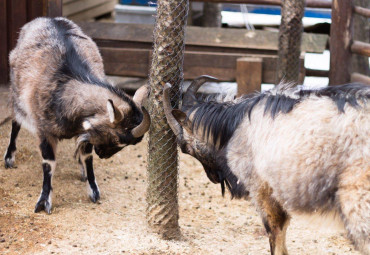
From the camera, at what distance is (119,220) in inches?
224

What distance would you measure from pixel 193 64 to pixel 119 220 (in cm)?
368

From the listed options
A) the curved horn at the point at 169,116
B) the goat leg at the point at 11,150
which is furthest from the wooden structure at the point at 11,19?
the curved horn at the point at 169,116

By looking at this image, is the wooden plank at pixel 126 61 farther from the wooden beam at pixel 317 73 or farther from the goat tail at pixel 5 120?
the wooden beam at pixel 317 73

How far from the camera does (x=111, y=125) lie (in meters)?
5.50

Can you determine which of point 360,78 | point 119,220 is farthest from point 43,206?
point 360,78

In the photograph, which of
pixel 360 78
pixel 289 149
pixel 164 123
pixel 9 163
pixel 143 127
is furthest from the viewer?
pixel 360 78

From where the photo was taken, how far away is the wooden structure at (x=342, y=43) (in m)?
7.83

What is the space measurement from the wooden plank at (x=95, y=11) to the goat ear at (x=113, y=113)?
7.27 meters

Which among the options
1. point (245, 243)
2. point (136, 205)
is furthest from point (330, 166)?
point (136, 205)

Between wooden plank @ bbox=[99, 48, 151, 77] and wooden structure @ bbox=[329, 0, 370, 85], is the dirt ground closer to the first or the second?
wooden plank @ bbox=[99, 48, 151, 77]

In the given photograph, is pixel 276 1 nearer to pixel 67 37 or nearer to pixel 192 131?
pixel 67 37

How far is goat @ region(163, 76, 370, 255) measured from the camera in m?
4.00

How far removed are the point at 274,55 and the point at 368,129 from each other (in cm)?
471

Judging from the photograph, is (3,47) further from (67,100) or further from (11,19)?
(67,100)
